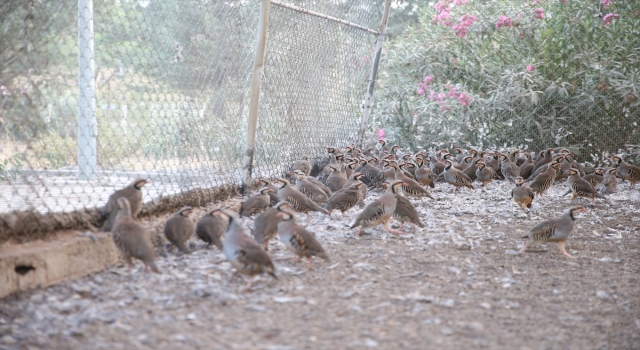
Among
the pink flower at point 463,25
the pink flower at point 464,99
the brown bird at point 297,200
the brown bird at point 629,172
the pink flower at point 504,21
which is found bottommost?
the brown bird at point 297,200

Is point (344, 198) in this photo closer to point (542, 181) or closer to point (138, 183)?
point (138, 183)

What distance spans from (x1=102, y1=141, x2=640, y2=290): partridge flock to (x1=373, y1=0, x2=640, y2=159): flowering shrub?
0.66 m

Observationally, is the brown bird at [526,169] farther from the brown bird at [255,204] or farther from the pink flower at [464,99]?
the brown bird at [255,204]

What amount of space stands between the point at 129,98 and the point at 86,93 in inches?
16.4

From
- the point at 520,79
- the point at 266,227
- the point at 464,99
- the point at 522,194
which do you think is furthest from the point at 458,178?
the point at 266,227

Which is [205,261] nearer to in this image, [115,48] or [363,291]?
[363,291]

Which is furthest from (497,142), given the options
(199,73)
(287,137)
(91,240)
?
(91,240)

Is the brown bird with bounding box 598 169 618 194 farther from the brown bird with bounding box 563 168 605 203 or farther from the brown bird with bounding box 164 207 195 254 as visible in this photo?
the brown bird with bounding box 164 207 195 254

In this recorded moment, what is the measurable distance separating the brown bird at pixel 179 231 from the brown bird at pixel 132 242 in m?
0.51

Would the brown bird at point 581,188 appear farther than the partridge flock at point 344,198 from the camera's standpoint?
Yes

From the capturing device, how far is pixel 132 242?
174 inches

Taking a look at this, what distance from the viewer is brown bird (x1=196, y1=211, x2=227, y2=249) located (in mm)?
5312

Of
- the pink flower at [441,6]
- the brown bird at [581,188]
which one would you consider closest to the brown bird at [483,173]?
the brown bird at [581,188]

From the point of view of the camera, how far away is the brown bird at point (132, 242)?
4410 mm
